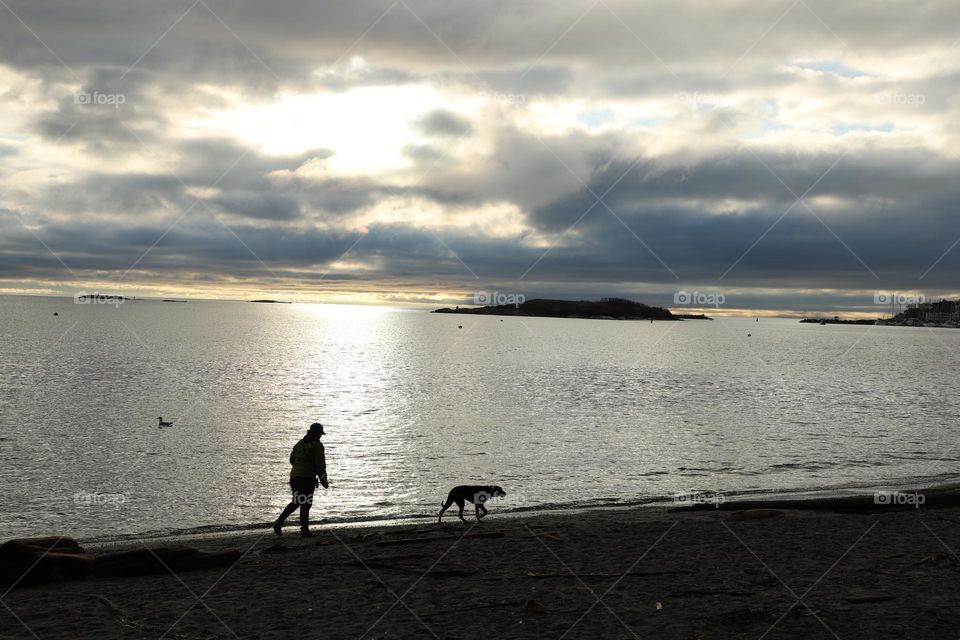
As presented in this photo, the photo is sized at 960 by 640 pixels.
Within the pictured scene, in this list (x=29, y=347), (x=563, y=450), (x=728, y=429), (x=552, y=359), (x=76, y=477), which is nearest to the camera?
(x=76, y=477)

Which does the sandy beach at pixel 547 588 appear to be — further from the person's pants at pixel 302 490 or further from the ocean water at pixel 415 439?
the ocean water at pixel 415 439

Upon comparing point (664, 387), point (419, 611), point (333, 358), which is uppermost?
point (333, 358)

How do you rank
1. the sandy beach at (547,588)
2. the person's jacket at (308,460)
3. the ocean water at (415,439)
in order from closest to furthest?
the sandy beach at (547,588) < the person's jacket at (308,460) < the ocean water at (415,439)

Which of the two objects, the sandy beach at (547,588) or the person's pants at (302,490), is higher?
the person's pants at (302,490)

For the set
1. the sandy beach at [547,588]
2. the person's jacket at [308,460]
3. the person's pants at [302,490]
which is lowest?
the sandy beach at [547,588]

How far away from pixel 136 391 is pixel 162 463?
1291 inches

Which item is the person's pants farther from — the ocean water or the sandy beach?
the ocean water

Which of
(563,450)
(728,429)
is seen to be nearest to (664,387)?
(728,429)

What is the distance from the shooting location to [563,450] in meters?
37.0

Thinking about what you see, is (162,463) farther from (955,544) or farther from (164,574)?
(955,544)

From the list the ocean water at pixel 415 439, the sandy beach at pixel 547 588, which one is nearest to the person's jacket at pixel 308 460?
the sandy beach at pixel 547 588

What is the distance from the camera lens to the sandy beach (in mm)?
10969

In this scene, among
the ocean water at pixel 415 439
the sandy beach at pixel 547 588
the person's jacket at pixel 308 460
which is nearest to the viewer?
the sandy beach at pixel 547 588

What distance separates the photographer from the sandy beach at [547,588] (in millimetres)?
10969
